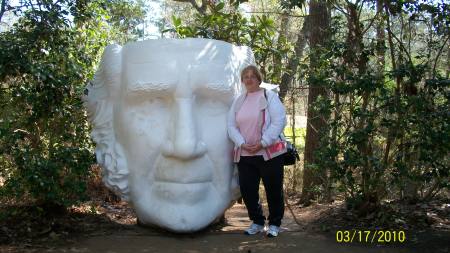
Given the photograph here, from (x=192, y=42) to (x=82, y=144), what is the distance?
169 cm

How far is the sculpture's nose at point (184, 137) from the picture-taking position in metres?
4.11

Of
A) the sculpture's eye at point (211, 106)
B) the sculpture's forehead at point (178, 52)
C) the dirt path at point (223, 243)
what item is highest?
the sculpture's forehead at point (178, 52)

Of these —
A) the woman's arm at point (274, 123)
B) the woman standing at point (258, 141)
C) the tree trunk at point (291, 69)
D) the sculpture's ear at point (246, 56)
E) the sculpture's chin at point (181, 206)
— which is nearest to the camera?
the woman's arm at point (274, 123)

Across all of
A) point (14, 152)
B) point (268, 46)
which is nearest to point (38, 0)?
point (14, 152)

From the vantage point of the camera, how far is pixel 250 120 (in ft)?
13.8

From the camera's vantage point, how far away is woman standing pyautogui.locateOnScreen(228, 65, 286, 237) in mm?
4156

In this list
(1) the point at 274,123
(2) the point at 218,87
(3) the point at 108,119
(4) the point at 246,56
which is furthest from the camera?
(4) the point at 246,56

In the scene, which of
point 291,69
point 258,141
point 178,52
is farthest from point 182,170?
point 291,69

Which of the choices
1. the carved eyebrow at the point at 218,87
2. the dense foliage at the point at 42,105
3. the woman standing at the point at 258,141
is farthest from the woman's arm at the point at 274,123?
the dense foliage at the point at 42,105

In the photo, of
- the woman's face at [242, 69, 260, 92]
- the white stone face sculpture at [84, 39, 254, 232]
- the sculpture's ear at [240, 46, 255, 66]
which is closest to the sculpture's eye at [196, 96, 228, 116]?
the white stone face sculpture at [84, 39, 254, 232]

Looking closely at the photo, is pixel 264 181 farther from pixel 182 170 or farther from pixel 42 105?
pixel 42 105

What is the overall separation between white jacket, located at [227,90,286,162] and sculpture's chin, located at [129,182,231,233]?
489 mm

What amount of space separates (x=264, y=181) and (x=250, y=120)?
1.85ft
